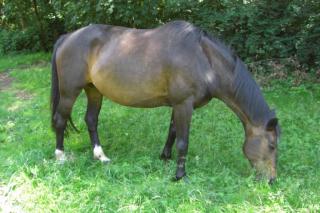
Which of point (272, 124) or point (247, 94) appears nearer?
point (272, 124)

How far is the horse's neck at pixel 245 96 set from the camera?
4.43 meters

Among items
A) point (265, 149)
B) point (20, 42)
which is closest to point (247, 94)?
point (265, 149)

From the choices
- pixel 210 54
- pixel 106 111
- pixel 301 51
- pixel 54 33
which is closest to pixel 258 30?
pixel 301 51

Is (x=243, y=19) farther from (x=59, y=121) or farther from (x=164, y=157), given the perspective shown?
(x=59, y=121)

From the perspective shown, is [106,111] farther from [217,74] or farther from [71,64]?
[217,74]

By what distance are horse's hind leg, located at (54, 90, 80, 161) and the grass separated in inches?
6.4

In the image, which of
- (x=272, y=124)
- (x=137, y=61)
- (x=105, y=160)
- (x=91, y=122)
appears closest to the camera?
(x=272, y=124)

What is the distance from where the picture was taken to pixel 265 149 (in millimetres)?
4375

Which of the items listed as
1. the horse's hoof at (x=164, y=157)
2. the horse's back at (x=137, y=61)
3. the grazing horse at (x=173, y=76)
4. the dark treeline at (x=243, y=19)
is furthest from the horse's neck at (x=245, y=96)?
the dark treeline at (x=243, y=19)

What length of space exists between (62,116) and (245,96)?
89.7 inches

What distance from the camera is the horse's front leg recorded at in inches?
176

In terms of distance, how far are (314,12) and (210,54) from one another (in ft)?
15.9

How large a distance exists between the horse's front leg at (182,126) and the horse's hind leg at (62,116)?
1.36 metres

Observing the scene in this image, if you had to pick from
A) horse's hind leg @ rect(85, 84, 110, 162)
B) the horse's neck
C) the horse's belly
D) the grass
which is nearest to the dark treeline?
the grass
